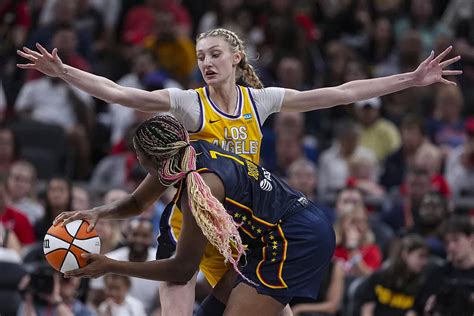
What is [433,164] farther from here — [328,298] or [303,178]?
[328,298]

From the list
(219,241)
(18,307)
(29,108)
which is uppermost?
(29,108)

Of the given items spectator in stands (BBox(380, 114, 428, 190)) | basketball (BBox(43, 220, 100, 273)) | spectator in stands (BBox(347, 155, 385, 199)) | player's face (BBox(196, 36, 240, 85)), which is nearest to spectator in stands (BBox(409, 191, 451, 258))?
spectator in stands (BBox(347, 155, 385, 199))

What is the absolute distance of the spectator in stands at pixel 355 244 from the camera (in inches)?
378

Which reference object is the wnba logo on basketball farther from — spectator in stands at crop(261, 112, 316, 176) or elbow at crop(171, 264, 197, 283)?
spectator in stands at crop(261, 112, 316, 176)

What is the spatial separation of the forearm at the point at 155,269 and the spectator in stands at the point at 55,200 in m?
4.26

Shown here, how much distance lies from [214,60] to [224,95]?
203mm

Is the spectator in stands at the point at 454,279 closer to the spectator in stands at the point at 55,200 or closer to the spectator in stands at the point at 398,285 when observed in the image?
the spectator in stands at the point at 398,285

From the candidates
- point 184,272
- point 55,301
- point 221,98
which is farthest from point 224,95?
point 55,301

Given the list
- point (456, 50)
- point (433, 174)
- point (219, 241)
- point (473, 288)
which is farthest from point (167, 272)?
point (456, 50)

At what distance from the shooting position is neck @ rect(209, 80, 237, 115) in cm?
611

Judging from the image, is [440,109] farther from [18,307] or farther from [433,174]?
[18,307]

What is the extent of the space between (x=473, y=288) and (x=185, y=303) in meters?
3.33

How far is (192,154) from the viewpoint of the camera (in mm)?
5445

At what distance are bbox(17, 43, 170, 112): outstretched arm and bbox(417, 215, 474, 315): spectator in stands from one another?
3.32 meters
